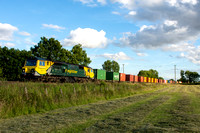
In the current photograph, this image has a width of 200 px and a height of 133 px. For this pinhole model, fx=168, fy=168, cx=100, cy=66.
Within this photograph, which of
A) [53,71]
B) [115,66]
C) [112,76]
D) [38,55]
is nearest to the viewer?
[53,71]

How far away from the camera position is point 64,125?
7168 mm

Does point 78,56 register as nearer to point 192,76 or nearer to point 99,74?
point 99,74

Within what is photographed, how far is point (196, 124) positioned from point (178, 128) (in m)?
1.22

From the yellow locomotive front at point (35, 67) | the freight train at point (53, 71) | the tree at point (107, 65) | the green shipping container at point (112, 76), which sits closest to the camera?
the yellow locomotive front at point (35, 67)

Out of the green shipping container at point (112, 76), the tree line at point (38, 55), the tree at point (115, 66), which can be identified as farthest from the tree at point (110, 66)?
the green shipping container at point (112, 76)

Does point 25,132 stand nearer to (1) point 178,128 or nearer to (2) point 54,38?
(1) point 178,128

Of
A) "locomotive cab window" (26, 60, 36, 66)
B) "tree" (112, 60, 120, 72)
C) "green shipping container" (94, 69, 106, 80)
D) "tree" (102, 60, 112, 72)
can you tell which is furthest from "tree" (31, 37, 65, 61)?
"tree" (112, 60, 120, 72)

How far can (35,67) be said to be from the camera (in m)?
23.5

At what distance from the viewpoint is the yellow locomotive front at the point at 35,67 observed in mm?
23422

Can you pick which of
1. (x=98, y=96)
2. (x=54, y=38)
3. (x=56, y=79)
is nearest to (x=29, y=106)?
(x=98, y=96)

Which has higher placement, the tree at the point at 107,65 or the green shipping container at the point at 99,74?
the tree at the point at 107,65

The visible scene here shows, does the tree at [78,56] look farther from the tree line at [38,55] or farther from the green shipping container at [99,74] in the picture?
the green shipping container at [99,74]

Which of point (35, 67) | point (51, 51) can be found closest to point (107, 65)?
point (51, 51)

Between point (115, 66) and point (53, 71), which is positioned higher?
point (115, 66)
